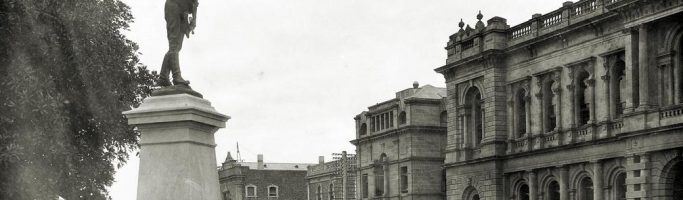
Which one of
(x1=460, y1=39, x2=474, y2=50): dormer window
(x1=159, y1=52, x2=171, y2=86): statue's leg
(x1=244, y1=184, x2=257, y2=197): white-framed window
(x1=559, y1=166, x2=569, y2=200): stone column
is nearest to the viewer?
(x1=159, y1=52, x2=171, y2=86): statue's leg

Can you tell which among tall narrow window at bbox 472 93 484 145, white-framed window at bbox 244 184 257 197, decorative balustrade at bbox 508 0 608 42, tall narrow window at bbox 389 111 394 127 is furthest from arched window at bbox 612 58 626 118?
white-framed window at bbox 244 184 257 197

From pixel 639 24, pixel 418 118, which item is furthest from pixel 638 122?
pixel 418 118

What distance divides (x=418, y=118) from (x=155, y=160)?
4630 cm

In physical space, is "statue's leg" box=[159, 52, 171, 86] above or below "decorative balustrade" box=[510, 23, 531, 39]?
below

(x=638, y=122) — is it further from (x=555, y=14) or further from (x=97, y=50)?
(x=97, y=50)

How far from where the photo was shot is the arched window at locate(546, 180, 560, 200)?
42.3m

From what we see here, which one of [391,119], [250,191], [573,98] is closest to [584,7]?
[573,98]

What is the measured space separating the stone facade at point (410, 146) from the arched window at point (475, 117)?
1029 centimetres

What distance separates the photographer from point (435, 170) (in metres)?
58.9

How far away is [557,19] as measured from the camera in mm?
41562

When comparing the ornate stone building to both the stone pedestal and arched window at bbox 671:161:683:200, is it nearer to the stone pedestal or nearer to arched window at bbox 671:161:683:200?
arched window at bbox 671:161:683:200

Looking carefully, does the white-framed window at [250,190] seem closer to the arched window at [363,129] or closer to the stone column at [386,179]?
the arched window at [363,129]

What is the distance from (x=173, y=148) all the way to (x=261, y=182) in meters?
86.0

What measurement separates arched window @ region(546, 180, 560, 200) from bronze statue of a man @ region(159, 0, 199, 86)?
31217 mm
